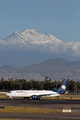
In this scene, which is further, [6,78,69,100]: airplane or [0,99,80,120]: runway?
[6,78,69,100]: airplane

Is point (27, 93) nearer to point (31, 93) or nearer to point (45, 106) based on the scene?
point (31, 93)

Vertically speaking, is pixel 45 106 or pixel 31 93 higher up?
pixel 31 93

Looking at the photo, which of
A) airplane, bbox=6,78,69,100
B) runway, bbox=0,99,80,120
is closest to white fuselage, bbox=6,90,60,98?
airplane, bbox=6,78,69,100

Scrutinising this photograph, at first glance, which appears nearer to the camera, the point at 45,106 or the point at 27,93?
the point at 45,106

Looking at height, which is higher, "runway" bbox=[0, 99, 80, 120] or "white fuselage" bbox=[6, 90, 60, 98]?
"white fuselage" bbox=[6, 90, 60, 98]

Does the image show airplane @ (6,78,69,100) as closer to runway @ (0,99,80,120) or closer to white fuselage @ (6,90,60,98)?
white fuselage @ (6,90,60,98)

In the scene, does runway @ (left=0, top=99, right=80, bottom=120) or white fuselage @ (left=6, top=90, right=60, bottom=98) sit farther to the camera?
white fuselage @ (left=6, top=90, right=60, bottom=98)

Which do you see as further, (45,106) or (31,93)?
(31,93)

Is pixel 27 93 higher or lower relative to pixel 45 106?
higher

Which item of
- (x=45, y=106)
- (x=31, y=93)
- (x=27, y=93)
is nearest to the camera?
(x=45, y=106)

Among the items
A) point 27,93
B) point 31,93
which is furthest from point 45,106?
point 31,93

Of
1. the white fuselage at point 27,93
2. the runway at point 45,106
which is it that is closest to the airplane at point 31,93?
the white fuselage at point 27,93

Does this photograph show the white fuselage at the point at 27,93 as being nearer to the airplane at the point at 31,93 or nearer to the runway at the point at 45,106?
the airplane at the point at 31,93

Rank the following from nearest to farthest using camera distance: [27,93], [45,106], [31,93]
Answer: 1. [45,106]
2. [27,93]
3. [31,93]
